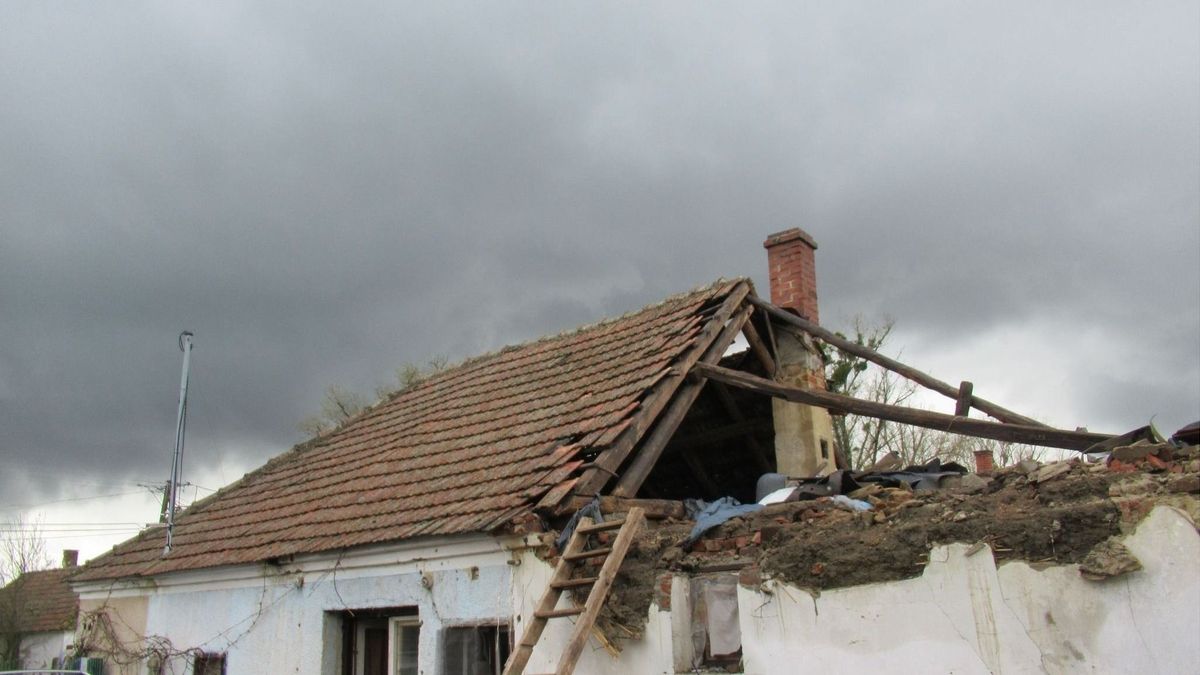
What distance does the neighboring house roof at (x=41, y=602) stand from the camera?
29.2m

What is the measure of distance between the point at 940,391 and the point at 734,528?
12.4ft

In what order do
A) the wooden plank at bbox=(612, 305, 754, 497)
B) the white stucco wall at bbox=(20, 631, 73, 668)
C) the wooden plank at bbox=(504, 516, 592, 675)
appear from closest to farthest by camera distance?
1. the wooden plank at bbox=(504, 516, 592, 675)
2. the wooden plank at bbox=(612, 305, 754, 497)
3. the white stucco wall at bbox=(20, 631, 73, 668)

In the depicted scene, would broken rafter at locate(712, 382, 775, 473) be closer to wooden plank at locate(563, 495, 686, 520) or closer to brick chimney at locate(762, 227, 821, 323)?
brick chimney at locate(762, 227, 821, 323)

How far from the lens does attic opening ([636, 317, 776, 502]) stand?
1192 centimetres

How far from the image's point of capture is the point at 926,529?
18.7ft

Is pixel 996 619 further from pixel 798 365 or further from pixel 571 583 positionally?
pixel 798 365

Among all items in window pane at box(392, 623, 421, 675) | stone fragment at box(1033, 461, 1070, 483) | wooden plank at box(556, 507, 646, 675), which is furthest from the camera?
window pane at box(392, 623, 421, 675)

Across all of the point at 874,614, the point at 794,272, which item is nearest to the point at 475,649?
the point at 874,614

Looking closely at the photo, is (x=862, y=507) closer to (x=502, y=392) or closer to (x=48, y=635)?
(x=502, y=392)

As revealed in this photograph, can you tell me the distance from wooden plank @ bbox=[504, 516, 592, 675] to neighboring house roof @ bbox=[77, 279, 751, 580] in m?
0.62

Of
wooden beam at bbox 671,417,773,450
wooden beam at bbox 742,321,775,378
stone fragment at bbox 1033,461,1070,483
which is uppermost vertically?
wooden beam at bbox 742,321,775,378

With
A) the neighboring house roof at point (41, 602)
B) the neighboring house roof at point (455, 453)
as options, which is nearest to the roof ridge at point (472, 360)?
the neighboring house roof at point (455, 453)

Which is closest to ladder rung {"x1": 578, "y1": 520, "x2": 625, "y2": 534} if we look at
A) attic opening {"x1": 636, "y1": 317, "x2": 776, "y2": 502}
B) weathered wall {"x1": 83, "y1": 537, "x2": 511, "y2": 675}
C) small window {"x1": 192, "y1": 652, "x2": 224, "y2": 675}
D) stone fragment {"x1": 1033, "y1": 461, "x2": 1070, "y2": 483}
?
weathered wall {"x1": 83, "y1": 537, "x2": 511, "y2": 675}

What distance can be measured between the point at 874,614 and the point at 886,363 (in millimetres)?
4872
